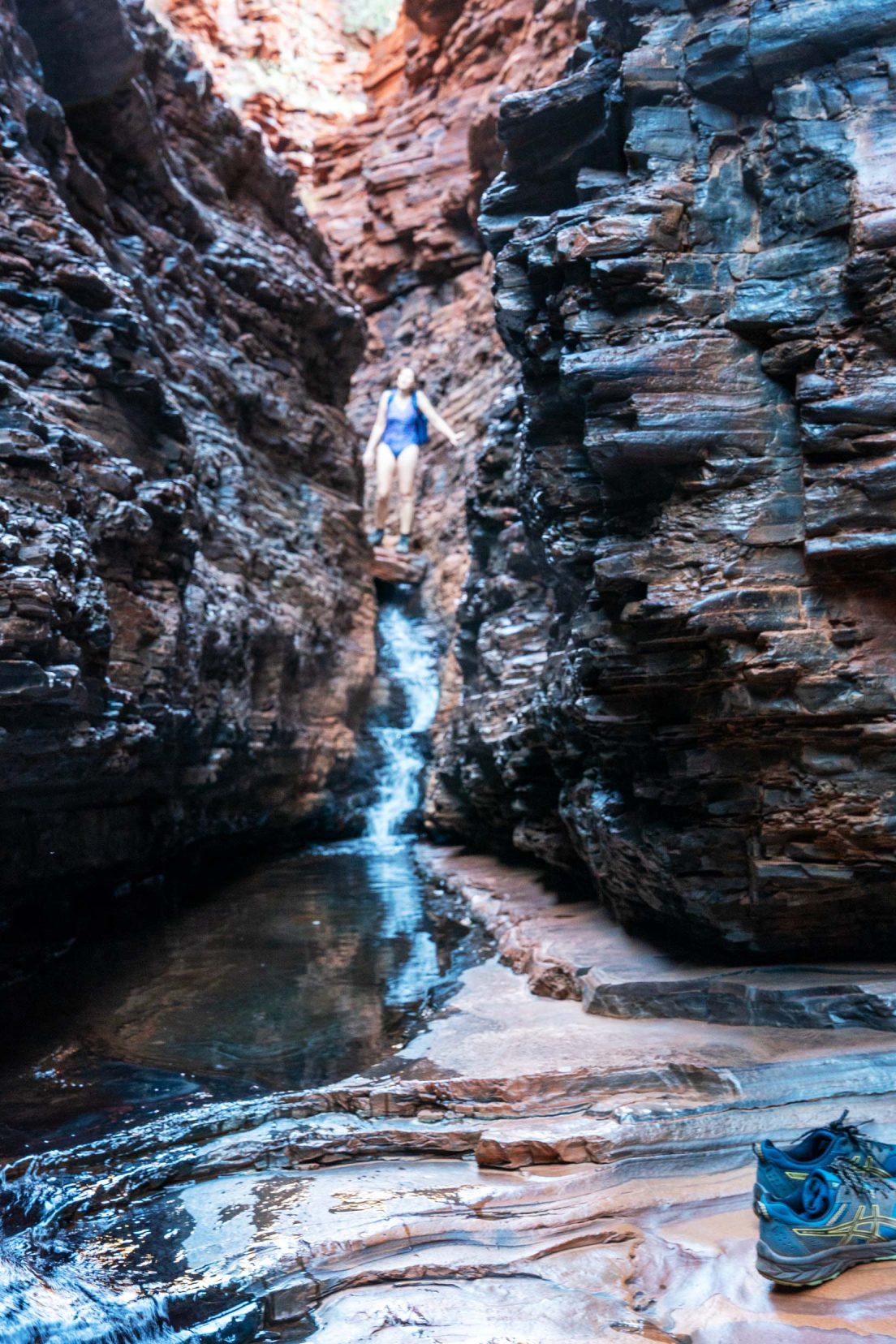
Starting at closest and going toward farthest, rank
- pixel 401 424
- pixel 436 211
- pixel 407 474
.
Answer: pixel 401 424 → pixel 407 474 → pixel 436 211

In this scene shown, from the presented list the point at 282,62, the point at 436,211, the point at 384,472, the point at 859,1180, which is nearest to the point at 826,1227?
the point at 859,1180

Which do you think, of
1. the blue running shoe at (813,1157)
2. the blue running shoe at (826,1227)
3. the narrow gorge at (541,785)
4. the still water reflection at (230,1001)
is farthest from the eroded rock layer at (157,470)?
the blue running shoe at (826,1227)

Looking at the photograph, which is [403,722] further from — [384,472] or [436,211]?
[436,211]

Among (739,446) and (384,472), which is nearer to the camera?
(739,446)

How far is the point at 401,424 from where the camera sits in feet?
52.0

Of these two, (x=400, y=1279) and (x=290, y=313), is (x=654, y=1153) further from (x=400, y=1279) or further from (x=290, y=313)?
(x=290, y=313)

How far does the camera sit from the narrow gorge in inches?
137

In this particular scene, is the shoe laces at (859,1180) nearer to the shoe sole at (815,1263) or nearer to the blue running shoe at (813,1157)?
the blue running shoe at (813,1157)

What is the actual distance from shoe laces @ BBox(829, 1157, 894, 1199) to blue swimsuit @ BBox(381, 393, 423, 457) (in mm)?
13728

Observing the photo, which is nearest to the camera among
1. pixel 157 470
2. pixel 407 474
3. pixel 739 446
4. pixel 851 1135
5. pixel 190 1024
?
pixel 851 1135

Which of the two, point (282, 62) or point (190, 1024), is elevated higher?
point (282, 62)

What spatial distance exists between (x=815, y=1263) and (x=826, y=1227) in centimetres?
11

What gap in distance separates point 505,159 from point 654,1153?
223 inches

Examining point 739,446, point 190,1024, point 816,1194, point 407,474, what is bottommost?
point 190,1024
